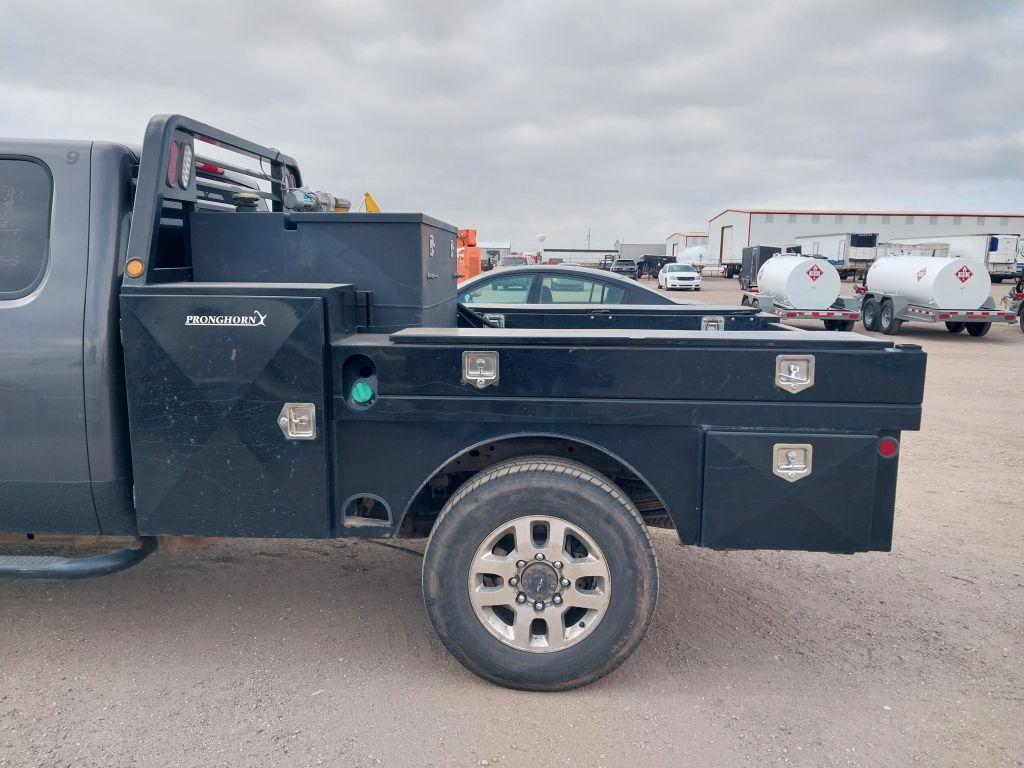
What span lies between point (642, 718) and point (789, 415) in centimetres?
129

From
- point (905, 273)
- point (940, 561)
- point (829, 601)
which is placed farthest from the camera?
point (905, 273)

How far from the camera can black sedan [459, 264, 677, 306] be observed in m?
8.50

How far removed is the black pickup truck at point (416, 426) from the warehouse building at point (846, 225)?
67.3 m

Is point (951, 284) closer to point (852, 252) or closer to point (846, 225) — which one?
point (852, 252)

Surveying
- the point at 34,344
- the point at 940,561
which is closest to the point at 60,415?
the point at 34,344

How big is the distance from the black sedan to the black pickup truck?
17.5 ft

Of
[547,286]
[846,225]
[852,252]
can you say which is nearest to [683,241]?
[846,225]

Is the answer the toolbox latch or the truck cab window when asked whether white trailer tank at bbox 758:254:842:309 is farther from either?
the truck cab window

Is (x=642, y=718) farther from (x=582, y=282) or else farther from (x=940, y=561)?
(x=582, y=282)

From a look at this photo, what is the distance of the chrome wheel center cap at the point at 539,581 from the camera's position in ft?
10.2

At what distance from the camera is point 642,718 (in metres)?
3.11

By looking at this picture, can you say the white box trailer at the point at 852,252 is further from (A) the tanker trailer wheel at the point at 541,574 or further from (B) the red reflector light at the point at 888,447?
(A) the tanker trailer wheel at the point at 541,574

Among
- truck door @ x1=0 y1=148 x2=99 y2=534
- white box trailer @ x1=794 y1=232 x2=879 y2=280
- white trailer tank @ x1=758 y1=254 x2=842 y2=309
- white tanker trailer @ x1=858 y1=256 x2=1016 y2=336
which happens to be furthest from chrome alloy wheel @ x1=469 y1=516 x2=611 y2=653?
white box trailer @ x1=794 y1=232 x2=879 y2=280

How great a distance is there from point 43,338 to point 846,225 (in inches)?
3051
